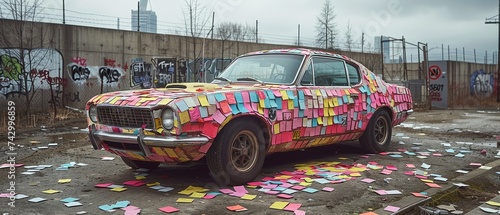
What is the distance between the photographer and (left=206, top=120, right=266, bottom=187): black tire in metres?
4.66

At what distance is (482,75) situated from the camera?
3141 centimetres

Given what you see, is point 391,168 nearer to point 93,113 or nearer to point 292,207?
point 292,207

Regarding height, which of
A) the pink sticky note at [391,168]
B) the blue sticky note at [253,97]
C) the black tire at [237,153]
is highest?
the blue sticky note at [253,97]

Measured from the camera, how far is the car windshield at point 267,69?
577cm

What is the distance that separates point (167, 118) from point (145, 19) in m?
13.7

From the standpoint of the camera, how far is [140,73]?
16.4m

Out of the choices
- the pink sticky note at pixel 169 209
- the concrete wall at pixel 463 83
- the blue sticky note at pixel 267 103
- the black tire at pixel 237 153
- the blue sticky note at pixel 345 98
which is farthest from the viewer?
the concrete wall at pixel 463 83

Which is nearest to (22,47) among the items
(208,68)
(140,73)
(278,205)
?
(140,73)

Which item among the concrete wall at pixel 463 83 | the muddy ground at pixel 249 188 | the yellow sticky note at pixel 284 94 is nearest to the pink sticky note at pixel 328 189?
the muddy ground at pixel 249 188

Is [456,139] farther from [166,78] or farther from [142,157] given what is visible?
[166,78]

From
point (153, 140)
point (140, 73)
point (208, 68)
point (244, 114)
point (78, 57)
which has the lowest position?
point (153, 140)

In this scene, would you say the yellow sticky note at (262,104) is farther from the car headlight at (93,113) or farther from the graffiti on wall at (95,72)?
the graffiti on wall at (95,72)

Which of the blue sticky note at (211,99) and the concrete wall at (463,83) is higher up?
the concrete wall at (463,83)

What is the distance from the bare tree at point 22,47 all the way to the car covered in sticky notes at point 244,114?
29.4 feet
